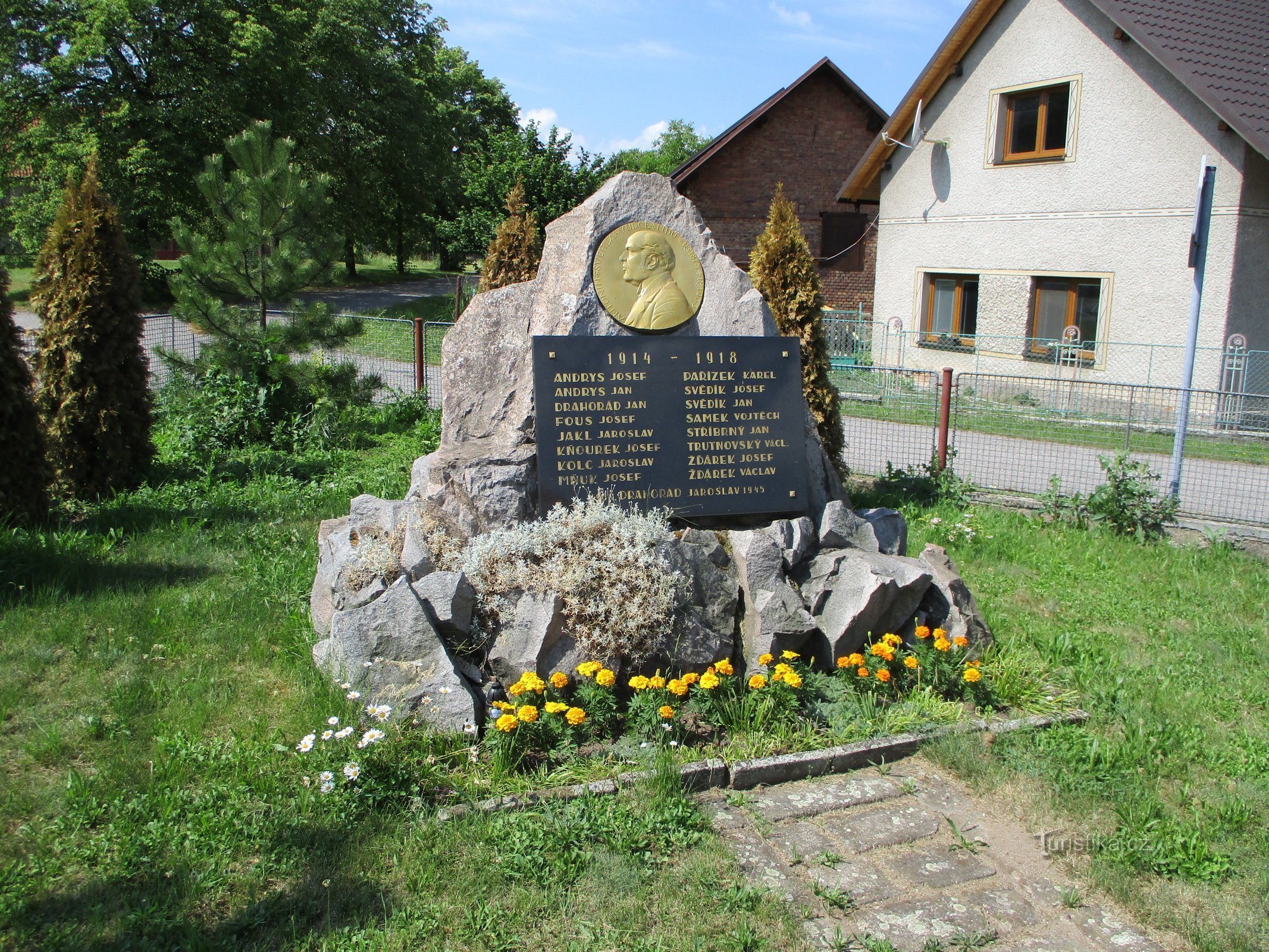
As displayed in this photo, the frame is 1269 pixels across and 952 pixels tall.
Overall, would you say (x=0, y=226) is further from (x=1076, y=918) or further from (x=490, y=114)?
(x=1076, y=918)

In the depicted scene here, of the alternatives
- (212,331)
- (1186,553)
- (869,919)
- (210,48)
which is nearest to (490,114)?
(210,48)

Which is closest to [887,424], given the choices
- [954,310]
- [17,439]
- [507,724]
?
[954,310]

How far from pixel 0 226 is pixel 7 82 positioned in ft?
14.7

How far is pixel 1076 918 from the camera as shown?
331 cm

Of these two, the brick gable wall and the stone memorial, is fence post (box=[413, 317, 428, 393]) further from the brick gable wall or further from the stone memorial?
the brick gable wall

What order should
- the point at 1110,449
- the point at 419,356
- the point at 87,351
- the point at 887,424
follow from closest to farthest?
the point at 87,351 → the point at 1110,449 → the point at 887,424 → the point at 419,356

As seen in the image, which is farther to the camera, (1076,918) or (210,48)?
(210,48)

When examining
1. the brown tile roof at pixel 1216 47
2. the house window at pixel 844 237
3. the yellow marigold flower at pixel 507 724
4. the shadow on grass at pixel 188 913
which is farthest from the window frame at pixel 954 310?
the shadow on grass at pixel 188 913

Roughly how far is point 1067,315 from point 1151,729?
12.4m

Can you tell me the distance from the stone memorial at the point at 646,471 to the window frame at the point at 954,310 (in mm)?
11907

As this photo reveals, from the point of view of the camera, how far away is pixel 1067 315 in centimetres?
1548

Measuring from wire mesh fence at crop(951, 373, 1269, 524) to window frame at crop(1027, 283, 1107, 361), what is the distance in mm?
2465

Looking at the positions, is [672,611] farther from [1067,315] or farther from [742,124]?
[742,124]

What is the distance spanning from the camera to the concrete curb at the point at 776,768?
376 centimetres
